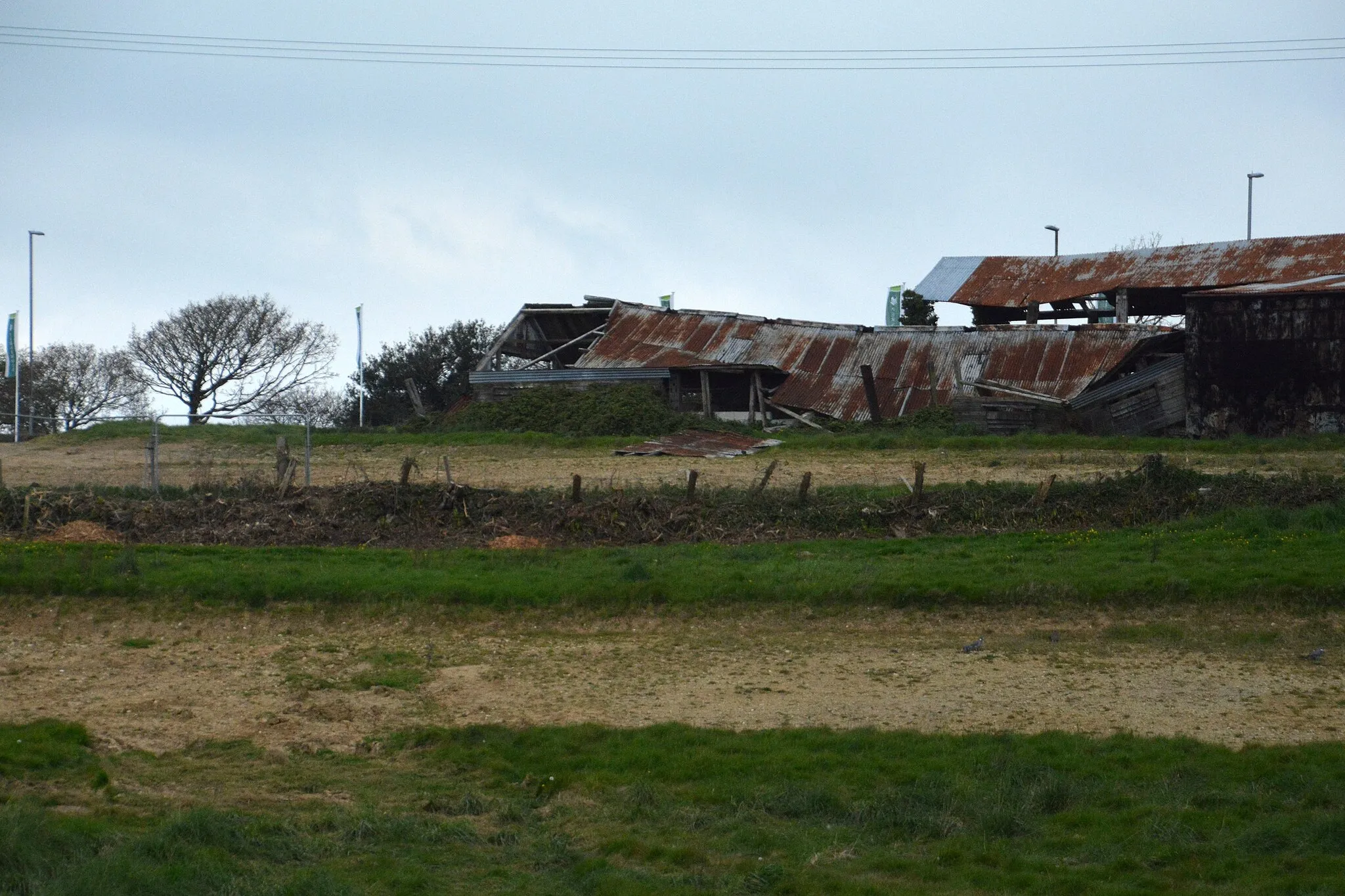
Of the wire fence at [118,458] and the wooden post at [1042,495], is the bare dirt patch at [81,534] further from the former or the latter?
the wooden post at [1042,495]

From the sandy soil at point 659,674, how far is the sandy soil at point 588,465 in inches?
261

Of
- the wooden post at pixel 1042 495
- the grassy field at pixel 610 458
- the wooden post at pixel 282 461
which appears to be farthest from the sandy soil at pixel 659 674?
the grassy field at pixel 610 458

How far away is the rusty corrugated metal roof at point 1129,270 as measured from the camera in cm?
3906

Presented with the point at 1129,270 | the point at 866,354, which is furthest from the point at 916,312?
the point at 866,354

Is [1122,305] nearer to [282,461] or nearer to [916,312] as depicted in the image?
[916,312]

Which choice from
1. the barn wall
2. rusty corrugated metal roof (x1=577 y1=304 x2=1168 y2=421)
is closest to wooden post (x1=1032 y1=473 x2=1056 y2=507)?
the barn wall

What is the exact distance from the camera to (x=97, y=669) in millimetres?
13828

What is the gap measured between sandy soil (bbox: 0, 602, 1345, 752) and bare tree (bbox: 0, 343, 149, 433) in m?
35.1

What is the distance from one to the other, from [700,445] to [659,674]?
54.0ft

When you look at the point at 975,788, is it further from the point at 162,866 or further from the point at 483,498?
the point at 483,498

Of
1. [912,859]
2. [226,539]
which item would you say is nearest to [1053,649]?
[912,859]

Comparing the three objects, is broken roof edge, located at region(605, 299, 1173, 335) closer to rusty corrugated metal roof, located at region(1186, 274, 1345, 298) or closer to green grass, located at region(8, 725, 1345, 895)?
rusty corrugated metal roof, located at region(1186, 274, 1345, 298)

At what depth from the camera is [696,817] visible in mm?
9359

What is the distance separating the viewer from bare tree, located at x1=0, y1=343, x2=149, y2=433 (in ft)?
157
